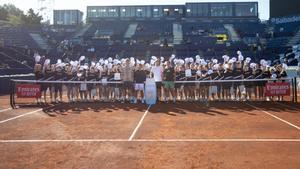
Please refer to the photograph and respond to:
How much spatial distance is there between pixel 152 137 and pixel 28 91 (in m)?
10.7

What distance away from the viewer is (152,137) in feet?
38.5

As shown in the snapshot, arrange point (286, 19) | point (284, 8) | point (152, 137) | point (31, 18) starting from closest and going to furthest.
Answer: point (152, 137)
point (284, 8)
point (286, 19)
point (31, 18)

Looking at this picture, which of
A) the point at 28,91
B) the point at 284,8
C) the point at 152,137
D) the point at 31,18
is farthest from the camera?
the point at 31,18

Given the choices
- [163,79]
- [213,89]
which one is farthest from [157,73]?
[213,89]

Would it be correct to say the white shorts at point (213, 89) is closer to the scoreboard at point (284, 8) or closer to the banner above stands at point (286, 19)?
the scoreboard at point (284, 8)

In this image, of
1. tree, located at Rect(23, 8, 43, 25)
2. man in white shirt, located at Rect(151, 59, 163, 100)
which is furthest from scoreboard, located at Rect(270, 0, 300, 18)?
tree, located at Rect(23, 8, 43, 25)

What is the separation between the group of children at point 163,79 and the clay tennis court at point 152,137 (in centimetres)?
255

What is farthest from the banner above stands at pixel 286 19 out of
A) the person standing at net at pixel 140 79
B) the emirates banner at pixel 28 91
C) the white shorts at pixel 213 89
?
the emirates banner at pixel 28 91

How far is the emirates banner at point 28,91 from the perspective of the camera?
20.4 m

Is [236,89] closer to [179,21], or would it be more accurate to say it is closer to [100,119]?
[100,119]

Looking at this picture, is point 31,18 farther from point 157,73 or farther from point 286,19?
point 157,73

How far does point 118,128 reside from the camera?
13305 millimetres

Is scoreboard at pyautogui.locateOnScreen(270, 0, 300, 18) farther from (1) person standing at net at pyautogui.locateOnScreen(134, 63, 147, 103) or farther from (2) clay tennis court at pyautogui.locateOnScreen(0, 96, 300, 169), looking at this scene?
(1) person standing at net at pyautogui.locateOnScreen(134, 63, 147, 103)

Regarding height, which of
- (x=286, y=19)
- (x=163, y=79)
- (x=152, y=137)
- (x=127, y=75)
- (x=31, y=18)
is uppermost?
(x=31, y=18)
